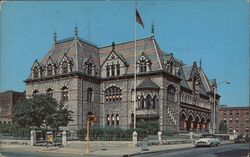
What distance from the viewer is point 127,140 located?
3844cm

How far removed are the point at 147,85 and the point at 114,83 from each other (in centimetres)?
647

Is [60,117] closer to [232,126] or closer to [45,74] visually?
[45,74]

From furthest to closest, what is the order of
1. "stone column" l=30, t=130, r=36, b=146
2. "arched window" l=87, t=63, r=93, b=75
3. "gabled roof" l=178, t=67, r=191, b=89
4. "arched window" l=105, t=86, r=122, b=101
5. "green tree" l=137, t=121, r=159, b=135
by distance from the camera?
1. "gabled roof" l=178, t=67, r=191, b=89
2. "arched window" l=105, t=86, r=122, b=101
3. "arched window" l=87, t=63, r=93, b=75
4. "green tree" l=137, t=121, r=159, b=135
5. "stone column" l=30, t=130, r=36, b=146

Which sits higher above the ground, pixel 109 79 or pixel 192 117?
pixel 109 79

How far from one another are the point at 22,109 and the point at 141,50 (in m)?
19.8

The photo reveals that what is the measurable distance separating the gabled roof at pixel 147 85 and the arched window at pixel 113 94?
15.6ft

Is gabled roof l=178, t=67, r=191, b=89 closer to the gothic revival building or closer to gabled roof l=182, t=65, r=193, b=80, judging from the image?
the gothic revival building

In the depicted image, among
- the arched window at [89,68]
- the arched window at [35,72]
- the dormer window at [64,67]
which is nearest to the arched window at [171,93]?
the arched window at [89,68]

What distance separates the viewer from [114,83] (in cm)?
5631

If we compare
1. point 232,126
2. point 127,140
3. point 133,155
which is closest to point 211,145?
point 127,140

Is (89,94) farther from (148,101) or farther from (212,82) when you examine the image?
A: (212,82)

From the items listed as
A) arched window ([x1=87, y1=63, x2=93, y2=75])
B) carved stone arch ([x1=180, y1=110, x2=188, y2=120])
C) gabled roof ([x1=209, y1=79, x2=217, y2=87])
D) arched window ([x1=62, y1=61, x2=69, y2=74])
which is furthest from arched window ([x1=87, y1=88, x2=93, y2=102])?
gabled roof ([x1=209, y1=79, x2=217, y2=87])

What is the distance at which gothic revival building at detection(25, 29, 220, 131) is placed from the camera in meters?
52.1

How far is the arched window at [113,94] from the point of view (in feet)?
184
